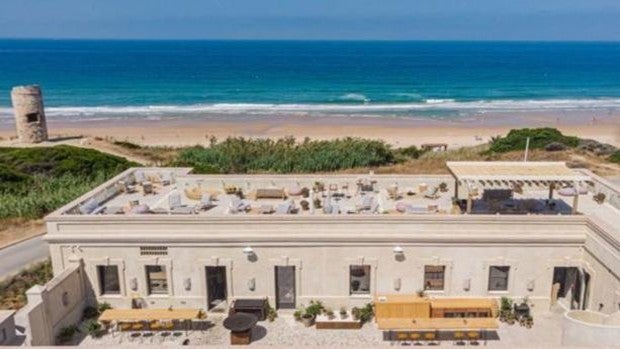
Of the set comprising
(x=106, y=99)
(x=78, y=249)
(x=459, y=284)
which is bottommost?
(x=459, y=284)

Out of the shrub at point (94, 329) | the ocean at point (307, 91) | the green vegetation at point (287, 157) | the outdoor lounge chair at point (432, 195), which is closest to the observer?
the shrub at point (94, 329)

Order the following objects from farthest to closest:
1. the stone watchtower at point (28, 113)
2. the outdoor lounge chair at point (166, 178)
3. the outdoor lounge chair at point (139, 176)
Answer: the stone watchtower at point (28, 113), the outdoor lounge chair at point (139, 176), the outdoor lounge chair at point (166, 178)

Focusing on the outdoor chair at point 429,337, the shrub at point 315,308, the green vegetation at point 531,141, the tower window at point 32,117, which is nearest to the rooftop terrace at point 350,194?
the shrub at point 315,308

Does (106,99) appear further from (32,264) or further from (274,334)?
(274,334)

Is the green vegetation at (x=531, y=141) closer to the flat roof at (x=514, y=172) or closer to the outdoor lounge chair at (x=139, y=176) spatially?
the flat roof at (x=514, y=172)

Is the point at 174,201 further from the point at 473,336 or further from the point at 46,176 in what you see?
the point at 46,176

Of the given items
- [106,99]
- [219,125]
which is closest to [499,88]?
[219,125]

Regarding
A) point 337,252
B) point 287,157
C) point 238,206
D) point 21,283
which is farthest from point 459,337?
point 287,157
